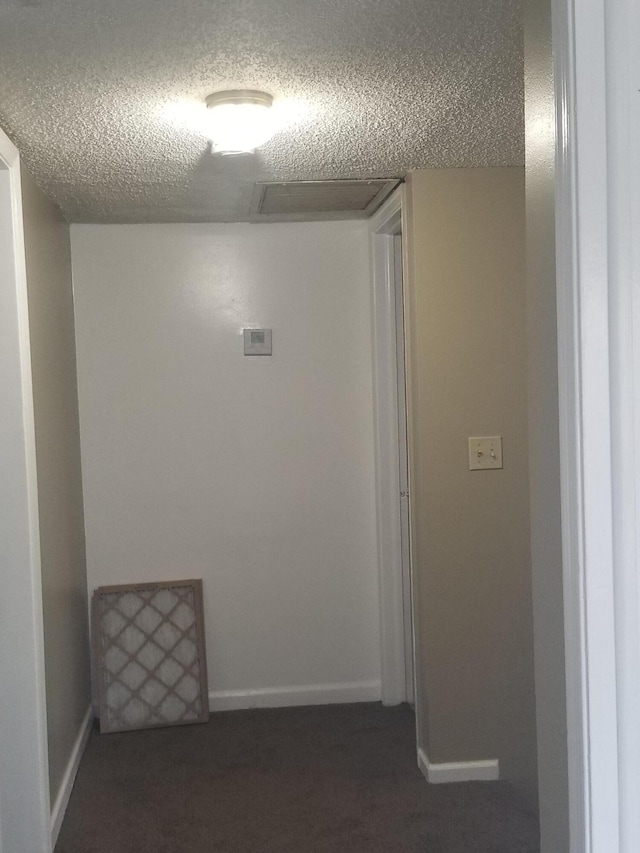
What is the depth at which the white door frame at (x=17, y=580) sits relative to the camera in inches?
98.9

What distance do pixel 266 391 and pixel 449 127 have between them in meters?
1.68

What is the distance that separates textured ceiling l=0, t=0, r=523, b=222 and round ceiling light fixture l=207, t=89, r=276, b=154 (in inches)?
1.4

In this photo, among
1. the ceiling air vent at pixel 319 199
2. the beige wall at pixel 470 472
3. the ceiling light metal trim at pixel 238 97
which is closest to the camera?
the ceiling light metal trim at pixel 238 97

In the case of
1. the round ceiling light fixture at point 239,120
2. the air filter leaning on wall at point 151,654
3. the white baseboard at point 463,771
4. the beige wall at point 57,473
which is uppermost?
the round ceiling light fixture at point 239,120

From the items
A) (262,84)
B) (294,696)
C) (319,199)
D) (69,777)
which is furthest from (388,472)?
(262,84)

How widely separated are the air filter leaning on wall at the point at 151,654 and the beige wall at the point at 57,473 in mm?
97

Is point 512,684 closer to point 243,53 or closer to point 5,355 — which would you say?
point 5,355

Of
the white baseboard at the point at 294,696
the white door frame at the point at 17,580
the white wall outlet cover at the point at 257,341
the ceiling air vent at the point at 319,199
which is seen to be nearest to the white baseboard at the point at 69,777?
the white door frame at the point at 17,580

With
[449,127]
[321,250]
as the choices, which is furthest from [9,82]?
[321,250]

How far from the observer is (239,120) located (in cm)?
222

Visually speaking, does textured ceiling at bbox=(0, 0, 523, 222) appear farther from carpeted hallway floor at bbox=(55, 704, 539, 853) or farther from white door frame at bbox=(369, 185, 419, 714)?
carpeted hallway floor at bbox=(55, 704, 539, 853)

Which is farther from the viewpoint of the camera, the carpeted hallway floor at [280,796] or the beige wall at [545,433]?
the carpeted hallway floor at [280,796]

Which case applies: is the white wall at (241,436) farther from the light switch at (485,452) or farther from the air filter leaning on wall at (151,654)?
the light switch at (485,452)

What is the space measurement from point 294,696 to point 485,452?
157cm
